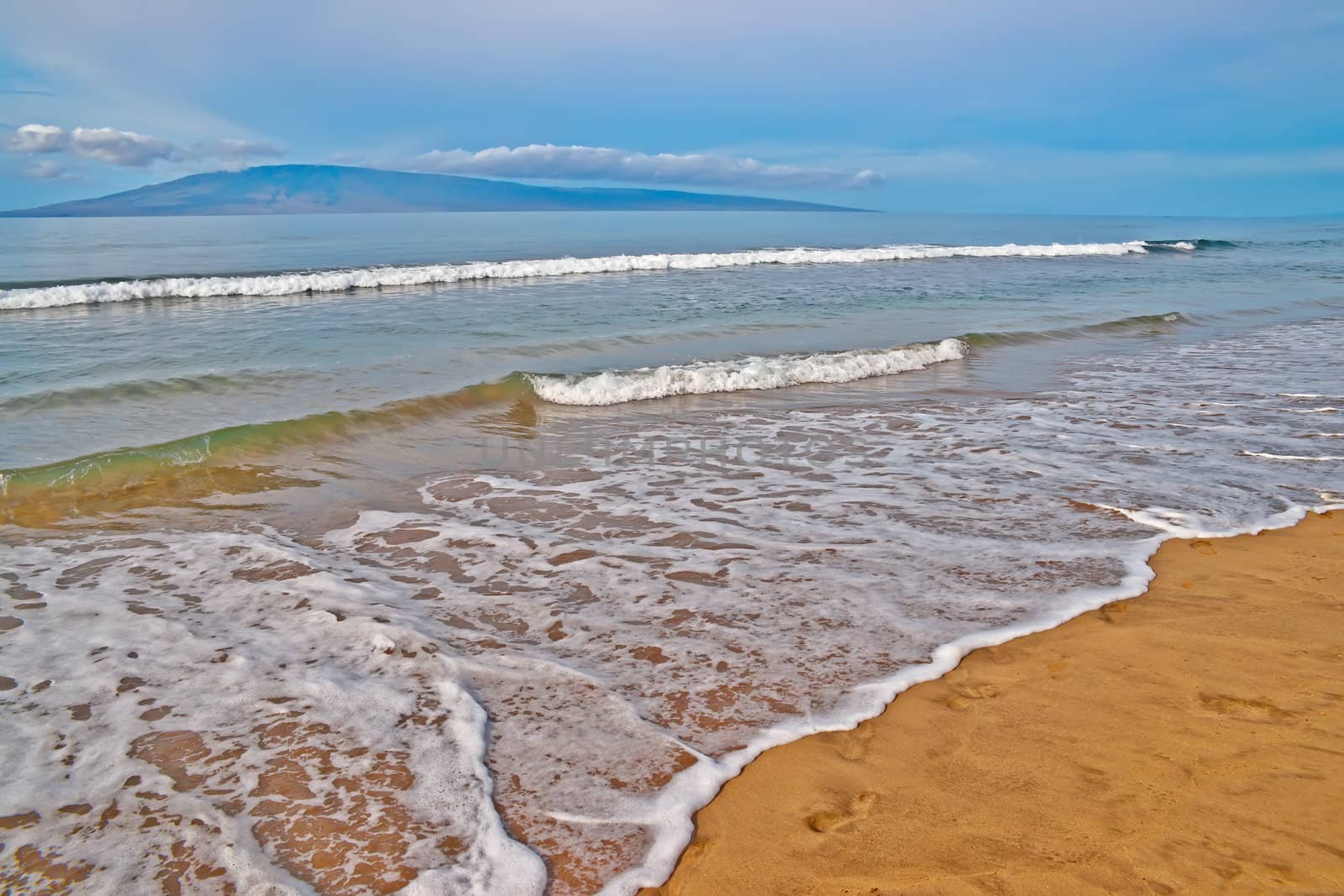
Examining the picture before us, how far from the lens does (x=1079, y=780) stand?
306cm

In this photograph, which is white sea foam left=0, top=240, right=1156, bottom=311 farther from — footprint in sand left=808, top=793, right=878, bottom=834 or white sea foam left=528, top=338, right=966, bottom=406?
footprint in sand left=808, top=793, right=878, bottom=834

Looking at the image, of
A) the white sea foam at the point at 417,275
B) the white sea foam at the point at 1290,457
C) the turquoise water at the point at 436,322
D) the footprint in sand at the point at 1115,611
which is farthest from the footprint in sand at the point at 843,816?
the white sea foam at the point at 417,275

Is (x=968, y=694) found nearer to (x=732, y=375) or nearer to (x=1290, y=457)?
(x=1290, y=457)

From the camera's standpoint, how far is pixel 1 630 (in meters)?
4.52

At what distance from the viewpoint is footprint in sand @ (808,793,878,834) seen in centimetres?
286

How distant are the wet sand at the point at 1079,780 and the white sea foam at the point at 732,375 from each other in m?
7.68

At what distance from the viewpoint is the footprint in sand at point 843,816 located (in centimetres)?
286

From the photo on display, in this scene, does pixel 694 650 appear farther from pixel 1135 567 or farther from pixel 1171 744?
pixel 1135 567

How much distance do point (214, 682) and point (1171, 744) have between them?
4327 mm

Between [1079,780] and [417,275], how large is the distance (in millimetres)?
24022

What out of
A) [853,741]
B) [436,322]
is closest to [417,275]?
[436,322]

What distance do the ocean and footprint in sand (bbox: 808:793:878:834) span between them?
43 centimetres

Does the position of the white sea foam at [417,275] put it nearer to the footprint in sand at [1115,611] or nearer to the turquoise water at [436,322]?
the turquoise water at [436,322]

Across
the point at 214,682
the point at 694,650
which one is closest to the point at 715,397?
the point at 694,650
